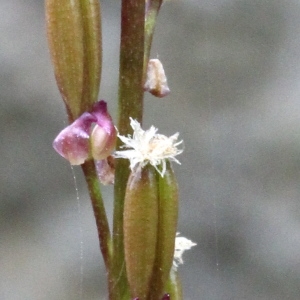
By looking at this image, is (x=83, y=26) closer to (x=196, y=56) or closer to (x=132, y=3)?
(x=132, y=3)

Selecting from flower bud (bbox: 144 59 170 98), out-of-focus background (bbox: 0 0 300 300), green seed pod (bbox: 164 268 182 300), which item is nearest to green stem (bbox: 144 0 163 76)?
flower bud (bbox: 144 59 170 98)

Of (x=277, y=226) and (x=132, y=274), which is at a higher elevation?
(x=132, y=274)

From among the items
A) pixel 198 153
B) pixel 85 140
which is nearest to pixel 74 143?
pixel 85 140

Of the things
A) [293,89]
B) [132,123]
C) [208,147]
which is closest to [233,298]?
[208,147]

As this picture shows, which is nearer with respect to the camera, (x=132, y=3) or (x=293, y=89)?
(x=132, y=3)

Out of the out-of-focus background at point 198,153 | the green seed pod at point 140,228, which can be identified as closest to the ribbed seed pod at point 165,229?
the green seed pod at point 140,228

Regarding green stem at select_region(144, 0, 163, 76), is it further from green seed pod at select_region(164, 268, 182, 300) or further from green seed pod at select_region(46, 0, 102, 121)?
green seed pod at select_region(164, 268, 182, 300)

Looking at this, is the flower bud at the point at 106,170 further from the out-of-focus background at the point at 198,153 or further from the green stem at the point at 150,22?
the out-of-focus background at the point at 198,153
